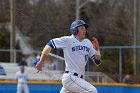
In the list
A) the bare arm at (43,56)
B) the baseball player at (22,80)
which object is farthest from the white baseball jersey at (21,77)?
the bare arm at (43,56)

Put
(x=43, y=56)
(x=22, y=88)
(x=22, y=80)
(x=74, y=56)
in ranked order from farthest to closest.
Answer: (x=22, y=80) → (x=22, y=88) → (x=74, y=56) → (x=43, y=56)

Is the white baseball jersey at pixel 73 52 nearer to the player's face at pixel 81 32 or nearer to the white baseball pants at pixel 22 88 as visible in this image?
the player's face at pixel 81 32

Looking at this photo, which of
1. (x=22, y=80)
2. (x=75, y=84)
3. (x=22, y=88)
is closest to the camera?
(x=75, y=84)

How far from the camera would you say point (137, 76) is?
854 inches

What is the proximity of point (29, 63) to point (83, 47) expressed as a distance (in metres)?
17.7

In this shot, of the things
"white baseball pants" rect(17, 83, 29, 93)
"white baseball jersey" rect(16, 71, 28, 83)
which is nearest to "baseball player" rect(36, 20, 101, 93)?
"white baseball pants" rect(17, 83, 29, 93)

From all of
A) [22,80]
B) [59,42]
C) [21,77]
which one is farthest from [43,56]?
[21,77]

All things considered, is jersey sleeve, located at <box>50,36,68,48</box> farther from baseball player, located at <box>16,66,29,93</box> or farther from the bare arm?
baseball player, located at <box>16,66,29,93</box>

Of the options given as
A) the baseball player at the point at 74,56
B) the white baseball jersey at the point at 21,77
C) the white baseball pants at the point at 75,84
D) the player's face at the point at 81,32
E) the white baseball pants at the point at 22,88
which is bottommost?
the white baseball pants at the point at 22,88

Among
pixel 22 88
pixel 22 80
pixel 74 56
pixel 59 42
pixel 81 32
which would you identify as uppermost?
pixel 81 32

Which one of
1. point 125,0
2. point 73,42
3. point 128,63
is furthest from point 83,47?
point 125,0

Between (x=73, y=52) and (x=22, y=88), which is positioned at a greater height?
(x=73, y=52)

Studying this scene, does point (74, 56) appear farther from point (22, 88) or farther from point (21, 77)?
point (21, 77)

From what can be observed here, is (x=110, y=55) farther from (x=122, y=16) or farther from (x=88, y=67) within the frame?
(x=122, y=16)
